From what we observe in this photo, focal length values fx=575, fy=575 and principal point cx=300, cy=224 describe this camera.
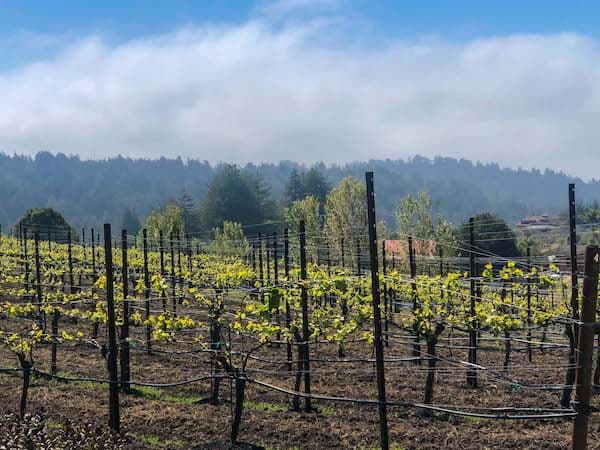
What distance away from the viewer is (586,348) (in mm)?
4777

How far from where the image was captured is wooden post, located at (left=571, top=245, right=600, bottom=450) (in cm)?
474

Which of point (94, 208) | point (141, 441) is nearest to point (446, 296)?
point (141, 441)

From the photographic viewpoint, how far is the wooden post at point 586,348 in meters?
4.74

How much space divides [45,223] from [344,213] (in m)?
26.8

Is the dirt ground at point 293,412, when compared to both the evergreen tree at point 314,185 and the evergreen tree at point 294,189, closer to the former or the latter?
the evergreen tree at point 314,185

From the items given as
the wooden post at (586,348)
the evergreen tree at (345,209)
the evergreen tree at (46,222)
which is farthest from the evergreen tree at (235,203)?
the wooden post at (586,348)

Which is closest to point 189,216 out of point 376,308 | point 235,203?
point 235,203

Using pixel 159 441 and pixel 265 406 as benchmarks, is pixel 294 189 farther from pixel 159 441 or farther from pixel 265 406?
pixel 159 441

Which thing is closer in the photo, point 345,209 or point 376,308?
point 376,308

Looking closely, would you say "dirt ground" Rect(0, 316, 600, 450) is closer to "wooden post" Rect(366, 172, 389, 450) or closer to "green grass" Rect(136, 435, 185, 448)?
"green grass" Rect(136, 435, 185, 448)

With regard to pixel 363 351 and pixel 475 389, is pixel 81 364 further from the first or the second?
pixel 475 389

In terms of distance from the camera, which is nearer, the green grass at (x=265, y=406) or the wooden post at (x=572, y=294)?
the wooden post at (x=572, y=294)

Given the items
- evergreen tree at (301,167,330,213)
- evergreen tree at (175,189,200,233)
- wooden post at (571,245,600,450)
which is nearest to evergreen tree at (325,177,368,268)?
wooden post at (571,245,600,450)

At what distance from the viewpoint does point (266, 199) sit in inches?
3278
